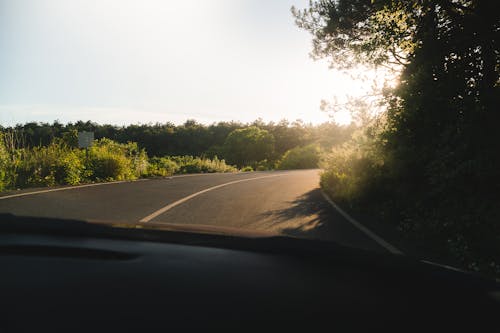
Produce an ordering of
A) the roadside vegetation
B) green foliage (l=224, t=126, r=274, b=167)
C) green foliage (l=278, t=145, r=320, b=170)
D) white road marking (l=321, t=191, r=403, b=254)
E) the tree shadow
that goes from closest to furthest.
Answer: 1. white road marking (l=321, t=191, r=403, b=254)
2. the tree shadow
3. the roadside vegetation
4. green foliage (l=278, t=145, r=320, b=170)
5. green foliage (l=224, t=126, r=274, b=167)

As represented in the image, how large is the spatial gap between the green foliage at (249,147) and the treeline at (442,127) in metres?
66.4

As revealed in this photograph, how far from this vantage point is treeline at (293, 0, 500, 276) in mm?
6562

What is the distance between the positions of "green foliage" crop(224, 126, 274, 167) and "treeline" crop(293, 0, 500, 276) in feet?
218

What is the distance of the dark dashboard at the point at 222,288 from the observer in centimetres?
107

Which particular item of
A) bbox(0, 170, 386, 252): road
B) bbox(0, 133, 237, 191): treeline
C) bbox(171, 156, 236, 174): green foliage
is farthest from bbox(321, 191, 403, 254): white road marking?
bbox(171, 156, 236, 174): green foliage

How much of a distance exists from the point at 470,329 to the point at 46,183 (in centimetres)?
1407

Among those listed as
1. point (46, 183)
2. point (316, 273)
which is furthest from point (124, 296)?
point (46, 183)

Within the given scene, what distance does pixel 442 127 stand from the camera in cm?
808

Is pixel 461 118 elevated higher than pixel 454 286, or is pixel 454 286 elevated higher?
pixel 461 118

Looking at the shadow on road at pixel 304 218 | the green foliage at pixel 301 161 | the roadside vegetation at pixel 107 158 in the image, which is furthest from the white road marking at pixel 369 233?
the green foliage at pixel 301 161

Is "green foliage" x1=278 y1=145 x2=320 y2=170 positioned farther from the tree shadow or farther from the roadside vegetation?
the tree shadow

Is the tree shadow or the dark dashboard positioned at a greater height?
the dark dashboard

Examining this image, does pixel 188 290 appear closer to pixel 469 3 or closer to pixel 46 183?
pixel 469 3

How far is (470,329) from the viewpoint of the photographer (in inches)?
41.8
